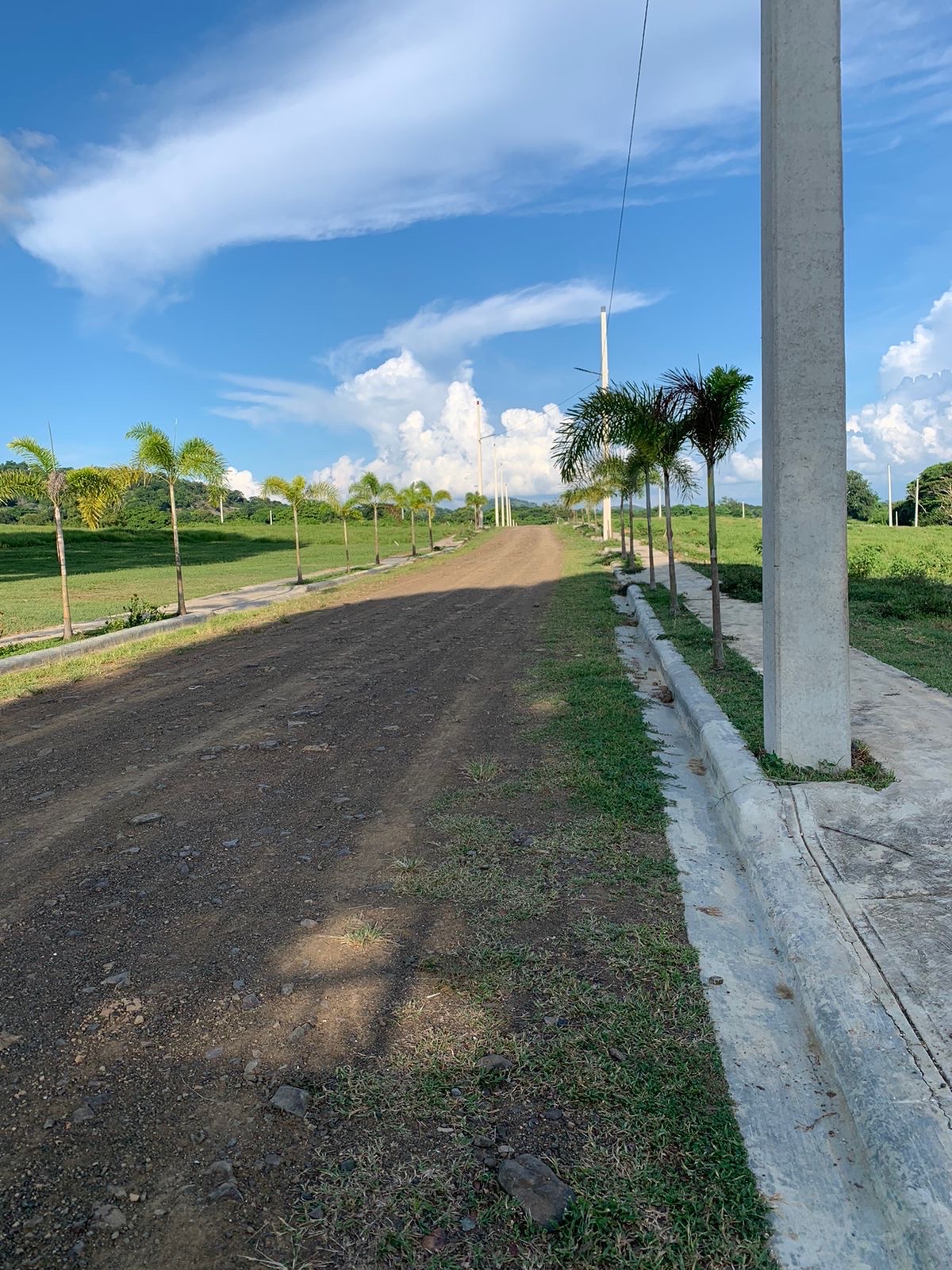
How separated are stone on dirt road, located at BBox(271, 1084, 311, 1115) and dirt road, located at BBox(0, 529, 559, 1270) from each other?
29 mm

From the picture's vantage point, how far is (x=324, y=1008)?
119 inches

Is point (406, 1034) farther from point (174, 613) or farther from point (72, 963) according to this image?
point (174, 613)

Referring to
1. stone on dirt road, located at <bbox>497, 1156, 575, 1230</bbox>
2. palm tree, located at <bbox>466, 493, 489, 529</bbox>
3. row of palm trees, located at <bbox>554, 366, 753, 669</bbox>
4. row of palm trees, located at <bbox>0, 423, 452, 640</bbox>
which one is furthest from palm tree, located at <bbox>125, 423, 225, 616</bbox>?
palm tree, located at <bbox>466, 493, 489, 529</bbox>

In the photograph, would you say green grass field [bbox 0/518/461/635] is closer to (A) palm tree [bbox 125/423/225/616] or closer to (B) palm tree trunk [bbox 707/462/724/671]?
(A) palm tree [bbox 125/423/225/616]

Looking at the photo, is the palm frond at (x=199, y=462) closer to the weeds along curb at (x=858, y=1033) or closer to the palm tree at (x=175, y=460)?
the palm tree at (x=175, y=460)

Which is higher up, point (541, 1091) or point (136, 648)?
point (136, 648)

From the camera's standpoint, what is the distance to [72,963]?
3.36 metres

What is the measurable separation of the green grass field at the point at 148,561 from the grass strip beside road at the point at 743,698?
38.1 ft

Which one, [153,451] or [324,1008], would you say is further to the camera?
[153,451]

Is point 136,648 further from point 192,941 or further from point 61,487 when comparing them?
point 192,941

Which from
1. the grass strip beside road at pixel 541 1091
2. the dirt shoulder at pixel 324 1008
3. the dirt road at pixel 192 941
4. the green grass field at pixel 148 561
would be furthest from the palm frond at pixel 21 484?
the grass strip beside road at pixel 541 1091

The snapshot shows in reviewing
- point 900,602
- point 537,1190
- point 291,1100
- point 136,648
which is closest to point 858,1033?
point 537,1190

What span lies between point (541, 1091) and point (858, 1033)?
1.01 m

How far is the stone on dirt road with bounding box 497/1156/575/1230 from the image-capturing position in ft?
6.88
